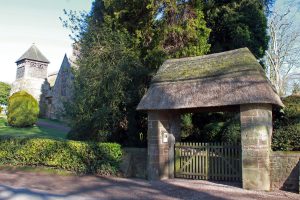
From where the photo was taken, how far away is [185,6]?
16.9 meters

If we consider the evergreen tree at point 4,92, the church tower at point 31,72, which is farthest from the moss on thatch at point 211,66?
the evergreen tree at point 4,92

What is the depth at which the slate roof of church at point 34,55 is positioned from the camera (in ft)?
167

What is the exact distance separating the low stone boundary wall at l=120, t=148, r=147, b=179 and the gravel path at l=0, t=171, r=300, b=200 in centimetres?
71

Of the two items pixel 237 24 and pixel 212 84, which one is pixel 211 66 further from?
pixel 237 24

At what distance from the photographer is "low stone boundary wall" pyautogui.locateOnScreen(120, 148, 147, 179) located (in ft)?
40.5

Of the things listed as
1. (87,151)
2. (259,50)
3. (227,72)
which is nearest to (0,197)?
(87,151)

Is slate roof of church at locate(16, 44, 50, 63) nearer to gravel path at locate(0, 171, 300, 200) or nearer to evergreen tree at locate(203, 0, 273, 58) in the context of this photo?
evergreen tree at locate(203, 0, 273, 58)

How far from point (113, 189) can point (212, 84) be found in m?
4.81

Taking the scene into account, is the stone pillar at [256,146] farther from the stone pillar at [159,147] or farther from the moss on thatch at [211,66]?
the stone pillar at [159,147]

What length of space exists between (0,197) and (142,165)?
5.62m

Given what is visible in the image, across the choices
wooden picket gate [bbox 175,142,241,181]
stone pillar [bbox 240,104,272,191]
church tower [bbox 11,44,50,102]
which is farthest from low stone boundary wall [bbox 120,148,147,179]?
church tower [bbox 11,44,50,102]

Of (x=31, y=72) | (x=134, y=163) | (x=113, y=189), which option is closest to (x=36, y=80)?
(x=31, y=72)

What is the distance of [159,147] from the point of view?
455 inches

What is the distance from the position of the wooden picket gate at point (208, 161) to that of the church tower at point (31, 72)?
41.1 m
